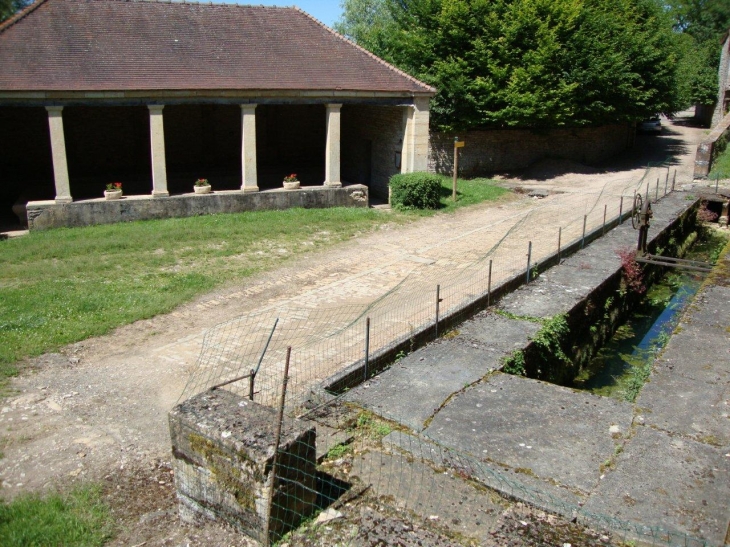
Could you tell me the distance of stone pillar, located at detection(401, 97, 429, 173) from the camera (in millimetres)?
20875

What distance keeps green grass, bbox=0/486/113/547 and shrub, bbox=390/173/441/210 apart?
15.2m

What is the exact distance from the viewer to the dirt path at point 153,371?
6.58 meters

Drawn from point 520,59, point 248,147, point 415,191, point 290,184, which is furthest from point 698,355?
point 520,59

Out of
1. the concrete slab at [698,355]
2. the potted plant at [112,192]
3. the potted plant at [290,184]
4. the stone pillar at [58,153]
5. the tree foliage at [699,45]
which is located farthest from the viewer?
the tree foliage at [699,45]

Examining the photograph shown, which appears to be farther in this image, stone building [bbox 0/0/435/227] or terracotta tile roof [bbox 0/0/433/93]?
stone building [bbox 0/0/435/227]

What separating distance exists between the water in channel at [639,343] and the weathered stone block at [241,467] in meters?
5.40

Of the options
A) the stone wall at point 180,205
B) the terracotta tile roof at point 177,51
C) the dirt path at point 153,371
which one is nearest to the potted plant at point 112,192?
the stone wall at point 180,205

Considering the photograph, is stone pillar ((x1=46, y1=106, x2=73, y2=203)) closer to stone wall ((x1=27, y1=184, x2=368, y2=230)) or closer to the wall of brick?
stone wall ((x1=27, y1=184, x2=368, y2=230))

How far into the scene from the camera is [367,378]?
840 cm

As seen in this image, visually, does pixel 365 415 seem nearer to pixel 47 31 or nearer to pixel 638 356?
pixel 638 356

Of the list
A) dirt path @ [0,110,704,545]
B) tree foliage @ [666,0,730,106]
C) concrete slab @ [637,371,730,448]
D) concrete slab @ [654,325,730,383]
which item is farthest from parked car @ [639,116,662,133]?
concrete slab @ [637,371,730,448]

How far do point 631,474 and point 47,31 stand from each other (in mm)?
18578

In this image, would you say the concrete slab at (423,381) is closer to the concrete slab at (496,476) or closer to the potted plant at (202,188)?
the concrete slab at (496,476)

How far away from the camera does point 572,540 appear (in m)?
5.27
